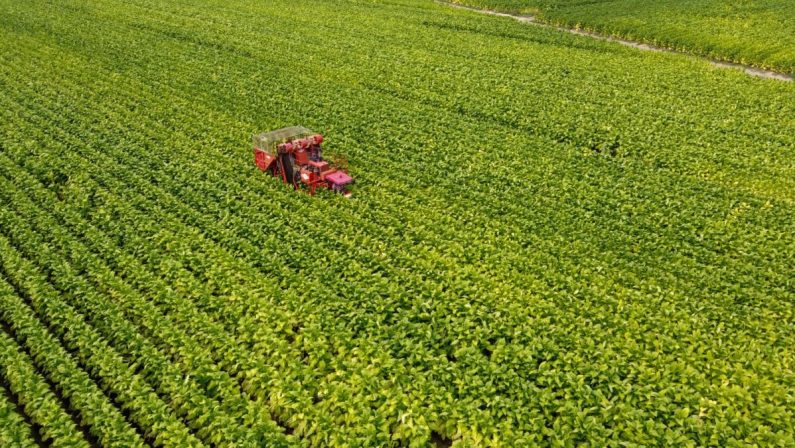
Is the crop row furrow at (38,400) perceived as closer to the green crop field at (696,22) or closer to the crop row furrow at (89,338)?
the crop row furrow at (89,338)

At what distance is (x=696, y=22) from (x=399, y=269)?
40.7m

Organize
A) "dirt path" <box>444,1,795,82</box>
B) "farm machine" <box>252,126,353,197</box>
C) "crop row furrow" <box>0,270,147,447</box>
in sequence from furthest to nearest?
"dirt path" <box>444,1,795,82</box> < "farm machine" <box>252,126,353,197</box> < "crop row furrow" <box>0,270,147,447</box>

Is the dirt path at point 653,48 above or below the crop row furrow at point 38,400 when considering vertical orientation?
above

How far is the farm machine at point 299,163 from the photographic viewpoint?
16.3 meters

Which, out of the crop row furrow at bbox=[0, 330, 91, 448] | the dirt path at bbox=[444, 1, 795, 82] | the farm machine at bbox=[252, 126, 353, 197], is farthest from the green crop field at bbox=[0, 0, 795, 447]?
the dirt path at bbox=[444, 1, 795, 82]

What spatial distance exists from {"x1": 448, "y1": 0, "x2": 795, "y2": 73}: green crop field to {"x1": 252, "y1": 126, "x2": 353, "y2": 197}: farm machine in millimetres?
31750

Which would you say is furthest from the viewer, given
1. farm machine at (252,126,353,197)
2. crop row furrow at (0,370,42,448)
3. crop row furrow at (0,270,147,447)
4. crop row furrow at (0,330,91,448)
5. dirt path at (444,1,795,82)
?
dirt path at (444,1,795,82)

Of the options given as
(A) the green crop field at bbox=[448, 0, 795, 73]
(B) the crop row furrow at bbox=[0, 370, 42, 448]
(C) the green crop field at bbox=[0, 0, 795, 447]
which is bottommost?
(B) the crop row furrow at bbox=[0, 370, 42, 448]

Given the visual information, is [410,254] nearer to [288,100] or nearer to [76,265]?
[76,265]

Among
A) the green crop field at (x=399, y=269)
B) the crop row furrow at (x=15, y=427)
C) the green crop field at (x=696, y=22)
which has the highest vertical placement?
the green crop field at (x=696, y=22)

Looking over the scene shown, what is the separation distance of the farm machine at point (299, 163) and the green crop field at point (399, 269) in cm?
77

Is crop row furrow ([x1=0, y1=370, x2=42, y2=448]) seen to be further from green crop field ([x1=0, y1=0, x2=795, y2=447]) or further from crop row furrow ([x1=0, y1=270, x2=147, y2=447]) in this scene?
crop row furrow ([x1=0, y1=270, x2=147, y2=447])

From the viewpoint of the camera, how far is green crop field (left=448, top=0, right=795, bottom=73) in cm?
3444

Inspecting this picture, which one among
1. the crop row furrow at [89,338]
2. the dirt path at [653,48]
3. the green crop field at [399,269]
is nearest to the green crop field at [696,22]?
the dirt path at [653,48]
